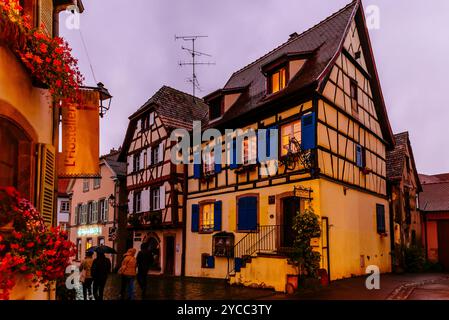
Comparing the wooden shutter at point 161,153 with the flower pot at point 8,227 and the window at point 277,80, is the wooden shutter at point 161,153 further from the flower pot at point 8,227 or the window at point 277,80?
the flower pot at point 8,227

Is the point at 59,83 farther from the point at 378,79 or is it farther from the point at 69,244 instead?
the point at 378,79

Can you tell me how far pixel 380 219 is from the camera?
1984 centimetres

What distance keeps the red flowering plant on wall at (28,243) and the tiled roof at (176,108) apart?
18.2 meters

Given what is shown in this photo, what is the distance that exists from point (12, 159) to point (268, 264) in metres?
10.1

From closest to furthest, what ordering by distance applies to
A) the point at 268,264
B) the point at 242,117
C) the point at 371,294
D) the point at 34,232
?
the point at 34,232
the point at 371,294
the point at 268,264
the point at 242,117

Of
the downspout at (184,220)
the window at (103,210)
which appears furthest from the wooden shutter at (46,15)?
the window at (103,210)

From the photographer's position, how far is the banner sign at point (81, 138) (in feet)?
24.4

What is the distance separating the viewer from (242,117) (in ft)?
60.7

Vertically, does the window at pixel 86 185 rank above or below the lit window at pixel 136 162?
below

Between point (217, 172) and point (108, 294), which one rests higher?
point (217, 172)

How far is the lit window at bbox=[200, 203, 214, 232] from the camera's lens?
2022 cm

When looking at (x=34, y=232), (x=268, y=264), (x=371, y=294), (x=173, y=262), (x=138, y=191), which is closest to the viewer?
(x=34, y=232)

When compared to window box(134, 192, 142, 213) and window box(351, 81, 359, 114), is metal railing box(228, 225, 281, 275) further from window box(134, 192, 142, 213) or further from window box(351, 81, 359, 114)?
window box(134, 192, 142, 213)
